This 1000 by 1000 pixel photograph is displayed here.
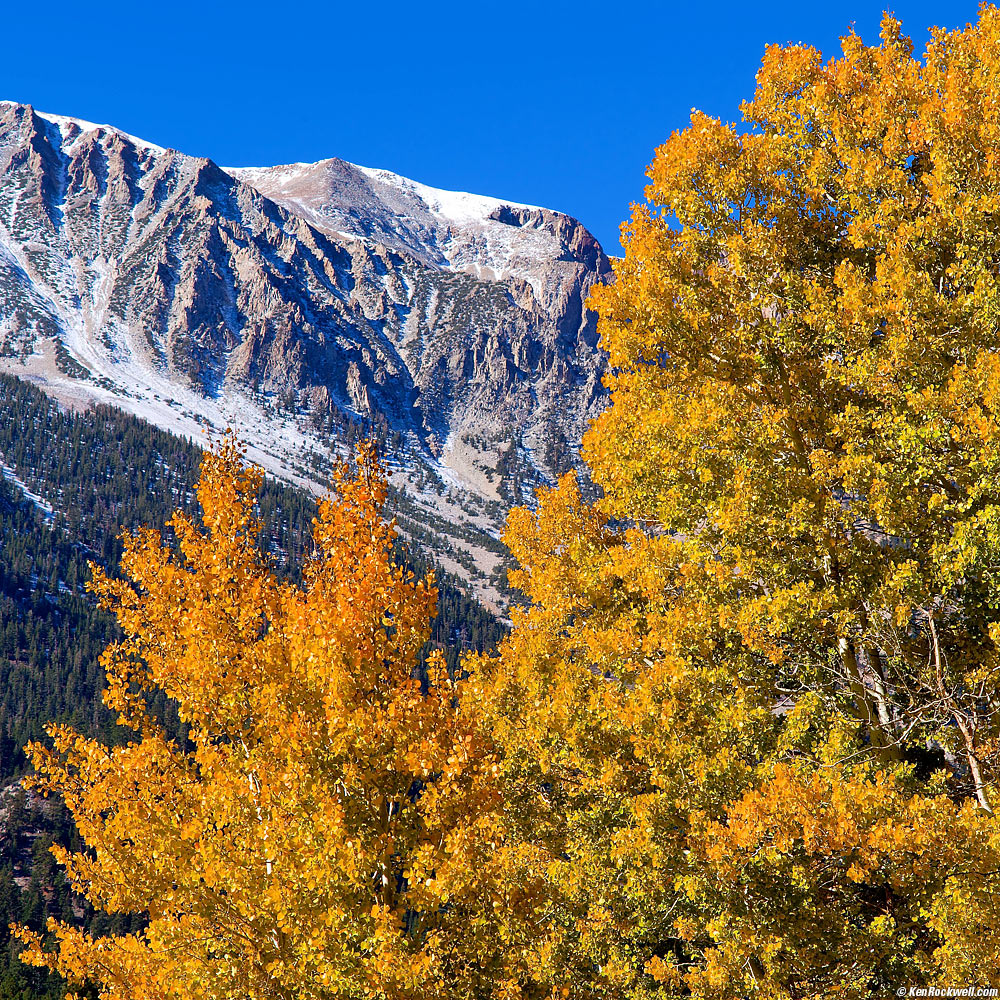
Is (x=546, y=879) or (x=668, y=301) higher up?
(x=668, y=301)

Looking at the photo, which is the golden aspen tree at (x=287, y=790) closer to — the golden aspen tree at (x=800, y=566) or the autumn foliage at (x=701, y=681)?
the autumn foliage at (x=701, y=681)

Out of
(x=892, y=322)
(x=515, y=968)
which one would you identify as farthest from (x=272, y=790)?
(x=892, y=322)

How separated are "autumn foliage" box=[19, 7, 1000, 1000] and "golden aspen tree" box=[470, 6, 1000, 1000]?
0.20 feet

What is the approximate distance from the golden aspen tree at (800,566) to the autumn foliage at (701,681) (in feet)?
0.20

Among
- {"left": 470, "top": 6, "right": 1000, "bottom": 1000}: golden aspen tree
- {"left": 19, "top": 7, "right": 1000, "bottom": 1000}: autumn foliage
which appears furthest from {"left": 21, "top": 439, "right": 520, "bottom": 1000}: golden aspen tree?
{"left": 470, "top": 6, "right": 1000, "bottom": 1000}: golden aspen tree

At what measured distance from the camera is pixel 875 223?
11.9 metres

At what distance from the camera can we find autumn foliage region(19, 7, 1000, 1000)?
34.7 ft

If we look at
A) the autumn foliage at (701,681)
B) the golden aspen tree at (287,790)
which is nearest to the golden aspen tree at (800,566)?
the autumn foliage at (701,681)

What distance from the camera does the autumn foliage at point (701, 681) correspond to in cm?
1057

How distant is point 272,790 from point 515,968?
4819 millimetres

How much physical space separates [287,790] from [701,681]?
6.02m

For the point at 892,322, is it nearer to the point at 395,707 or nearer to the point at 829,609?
the point at 829,609

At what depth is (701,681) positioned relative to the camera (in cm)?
1188

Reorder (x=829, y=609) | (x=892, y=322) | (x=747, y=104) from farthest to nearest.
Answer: (x=747, y=104) → (x=829, y=609) → (x=892, y=322)
